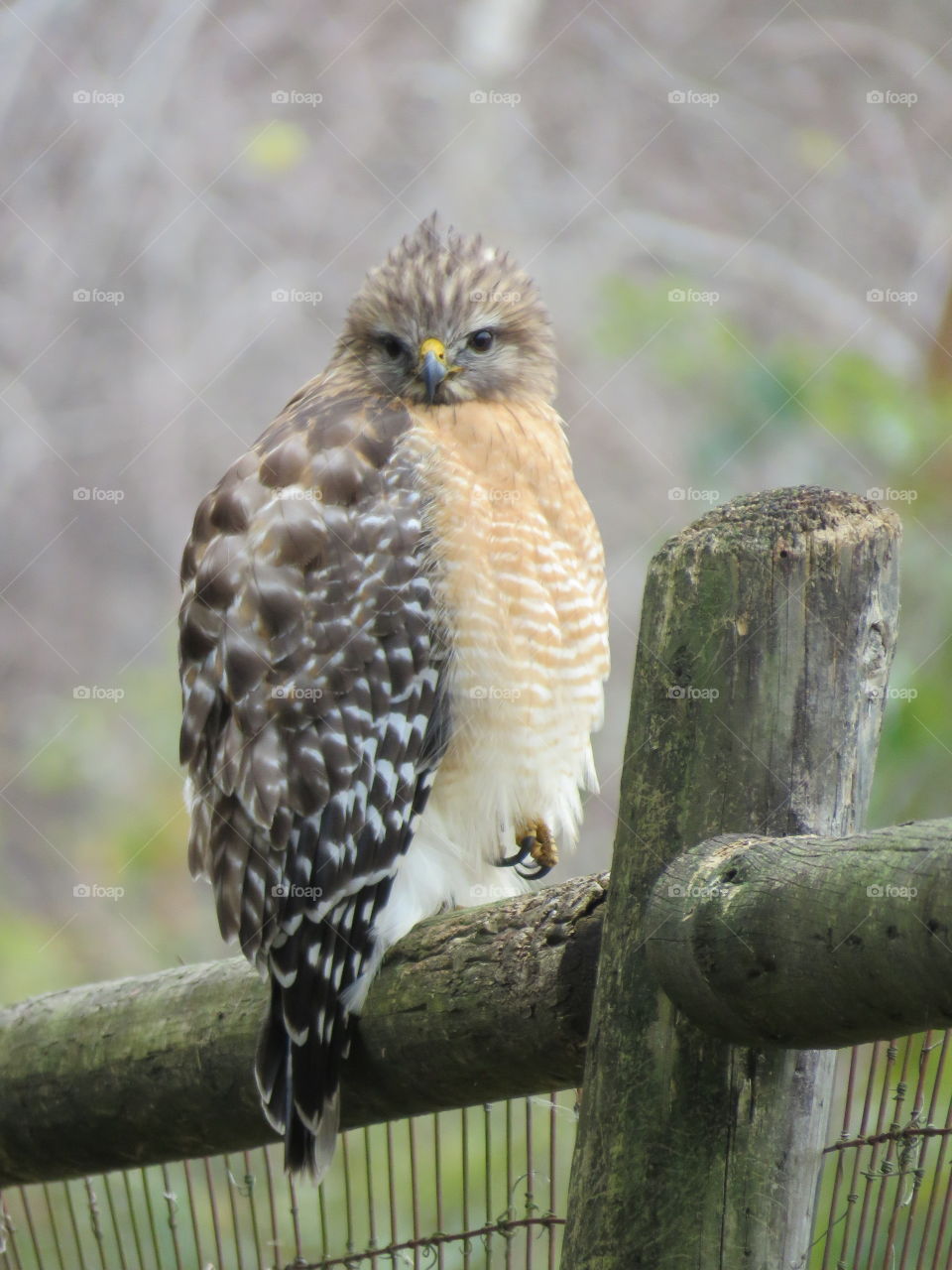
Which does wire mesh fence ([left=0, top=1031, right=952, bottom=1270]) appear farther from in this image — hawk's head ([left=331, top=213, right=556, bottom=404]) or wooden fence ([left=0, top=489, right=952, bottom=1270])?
hawk's head ([left=331, top=213, right=556, bottom=404])

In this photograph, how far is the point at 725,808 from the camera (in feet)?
5.18

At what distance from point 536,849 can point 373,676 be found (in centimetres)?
62

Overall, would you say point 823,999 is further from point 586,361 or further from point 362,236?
point 362,236

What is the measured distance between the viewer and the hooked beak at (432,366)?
292 cm

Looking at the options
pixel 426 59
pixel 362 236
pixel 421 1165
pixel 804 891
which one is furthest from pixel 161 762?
pixel 804 891

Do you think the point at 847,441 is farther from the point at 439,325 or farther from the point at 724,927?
the point at 724,927

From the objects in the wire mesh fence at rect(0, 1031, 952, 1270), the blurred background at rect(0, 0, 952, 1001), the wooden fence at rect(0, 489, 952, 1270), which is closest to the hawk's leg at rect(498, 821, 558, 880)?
the wire mesh fence at rect(0, 1031, 952, 1270)

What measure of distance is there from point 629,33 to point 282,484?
6.02 metres

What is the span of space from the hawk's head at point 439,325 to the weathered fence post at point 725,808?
1.44m

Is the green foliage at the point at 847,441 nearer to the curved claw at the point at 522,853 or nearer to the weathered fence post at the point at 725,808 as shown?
the curved claw at the point at 522,853

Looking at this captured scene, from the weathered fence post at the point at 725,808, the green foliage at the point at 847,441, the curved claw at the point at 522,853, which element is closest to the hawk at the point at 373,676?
the curved claw at the point at 522,853

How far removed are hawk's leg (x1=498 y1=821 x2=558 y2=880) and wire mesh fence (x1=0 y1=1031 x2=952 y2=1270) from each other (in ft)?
1.51

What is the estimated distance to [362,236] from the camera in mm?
7539

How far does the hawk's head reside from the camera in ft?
9.88
